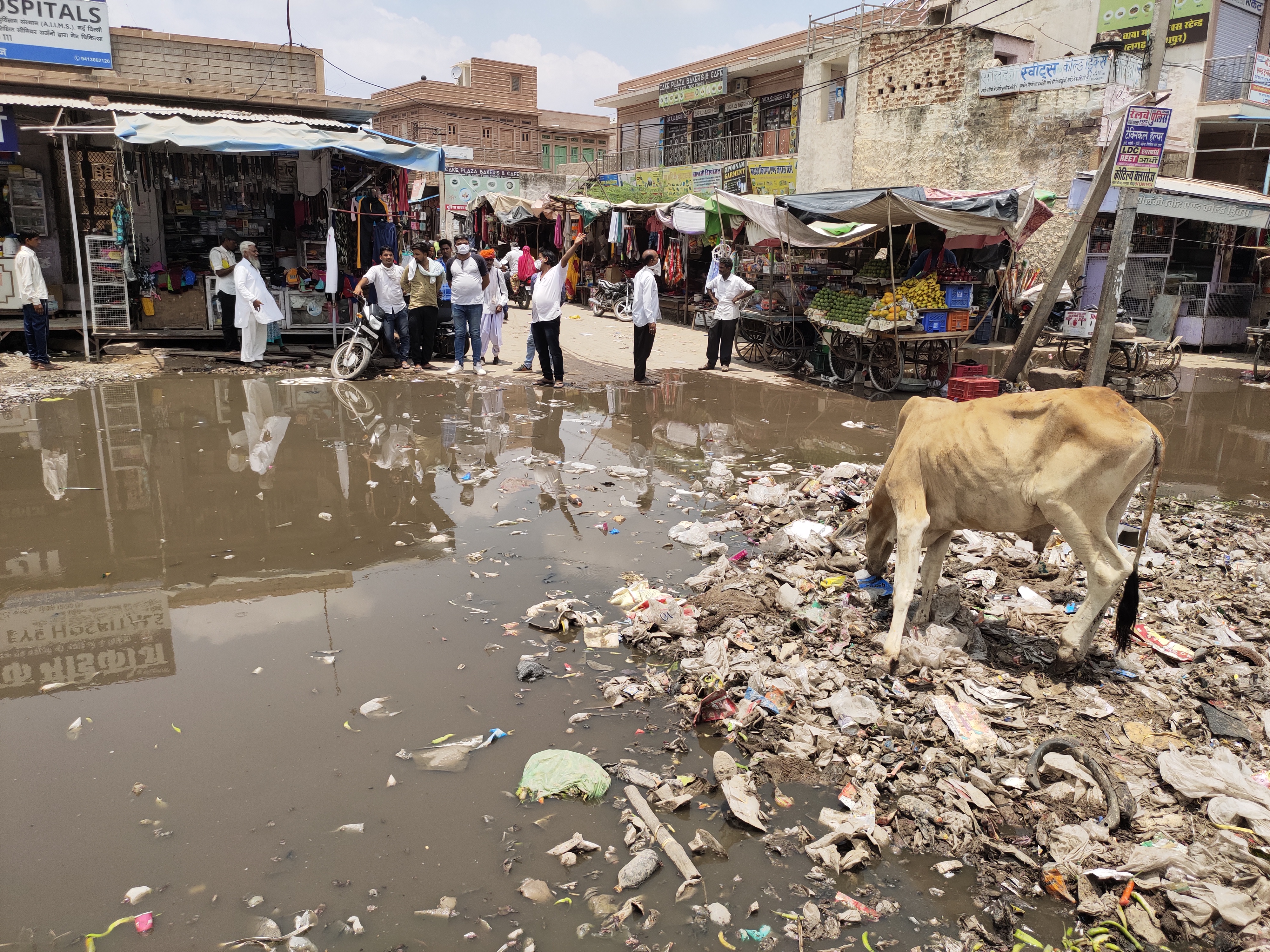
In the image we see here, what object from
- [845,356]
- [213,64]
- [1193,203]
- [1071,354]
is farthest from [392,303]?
[1193,203]

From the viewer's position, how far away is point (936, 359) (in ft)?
42.5

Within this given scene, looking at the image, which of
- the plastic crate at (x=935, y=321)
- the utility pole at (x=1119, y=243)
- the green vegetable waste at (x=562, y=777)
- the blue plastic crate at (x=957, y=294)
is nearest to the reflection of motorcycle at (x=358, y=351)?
the plastic crate at (x=935, y=321)

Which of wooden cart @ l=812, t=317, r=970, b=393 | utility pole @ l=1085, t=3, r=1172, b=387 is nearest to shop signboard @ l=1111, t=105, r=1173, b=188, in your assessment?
utility pole @ l=1085, t=3, r=1172, b=387

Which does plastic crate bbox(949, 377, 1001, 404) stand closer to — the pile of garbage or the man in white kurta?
the pile of garbage

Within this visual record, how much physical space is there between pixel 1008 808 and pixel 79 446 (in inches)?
351

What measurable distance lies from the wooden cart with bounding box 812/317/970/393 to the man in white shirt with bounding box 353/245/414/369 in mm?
6510

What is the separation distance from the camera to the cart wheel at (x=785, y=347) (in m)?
14.6

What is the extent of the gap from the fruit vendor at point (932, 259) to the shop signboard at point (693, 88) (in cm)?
2168

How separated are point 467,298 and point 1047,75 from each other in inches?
568

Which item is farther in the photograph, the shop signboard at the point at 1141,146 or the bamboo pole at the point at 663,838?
the shop signboard at the point at 1141,146

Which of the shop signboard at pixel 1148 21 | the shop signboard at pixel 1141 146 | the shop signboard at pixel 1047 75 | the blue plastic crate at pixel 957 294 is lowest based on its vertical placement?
the blue plastic crate at pixel 957 294

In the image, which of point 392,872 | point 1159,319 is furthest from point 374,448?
point 1159,319

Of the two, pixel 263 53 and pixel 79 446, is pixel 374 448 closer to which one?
pixel 79 446

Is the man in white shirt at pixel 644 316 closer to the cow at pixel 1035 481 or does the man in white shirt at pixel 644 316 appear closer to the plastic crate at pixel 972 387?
the plastic crate at pixel 972 387
